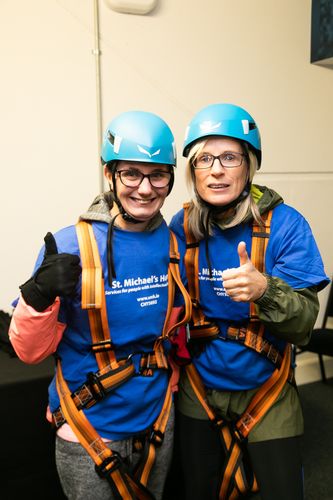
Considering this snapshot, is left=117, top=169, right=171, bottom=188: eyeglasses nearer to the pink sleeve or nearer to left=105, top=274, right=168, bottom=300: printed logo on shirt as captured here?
left=105, top=274, right=168, bottom=300: printed logo on shirt

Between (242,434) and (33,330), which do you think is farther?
(242,434)

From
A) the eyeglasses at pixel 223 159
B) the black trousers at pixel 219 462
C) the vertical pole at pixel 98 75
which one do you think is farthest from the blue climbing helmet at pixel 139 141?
the vertical pole at pixel 98 75

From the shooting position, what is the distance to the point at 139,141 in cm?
133

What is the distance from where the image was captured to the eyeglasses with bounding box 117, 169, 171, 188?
137 centimetres

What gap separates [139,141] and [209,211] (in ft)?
1.44

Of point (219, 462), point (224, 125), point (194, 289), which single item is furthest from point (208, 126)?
point (219, 462)

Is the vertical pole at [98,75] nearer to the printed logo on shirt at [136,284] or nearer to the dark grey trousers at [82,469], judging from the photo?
the printed logo on shirt at [136,284]

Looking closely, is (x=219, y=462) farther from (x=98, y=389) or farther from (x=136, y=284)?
(x=136, y=284)

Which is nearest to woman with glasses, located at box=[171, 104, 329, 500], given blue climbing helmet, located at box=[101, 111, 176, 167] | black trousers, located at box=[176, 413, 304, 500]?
black trousers, located at box=[176, 413, 304, 500]

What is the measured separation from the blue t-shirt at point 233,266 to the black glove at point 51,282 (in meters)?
0.62

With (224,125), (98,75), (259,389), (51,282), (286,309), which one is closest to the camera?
(51,282)

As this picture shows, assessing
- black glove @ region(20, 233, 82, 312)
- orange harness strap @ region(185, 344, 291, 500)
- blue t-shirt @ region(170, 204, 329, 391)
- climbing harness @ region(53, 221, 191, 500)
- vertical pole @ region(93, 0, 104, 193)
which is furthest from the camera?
vertical pole @ region(93, 0, 104, 193)

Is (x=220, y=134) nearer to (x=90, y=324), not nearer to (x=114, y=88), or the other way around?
(x=90, y=324)

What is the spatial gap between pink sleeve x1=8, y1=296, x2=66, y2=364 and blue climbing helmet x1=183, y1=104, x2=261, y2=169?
82 centimetres
